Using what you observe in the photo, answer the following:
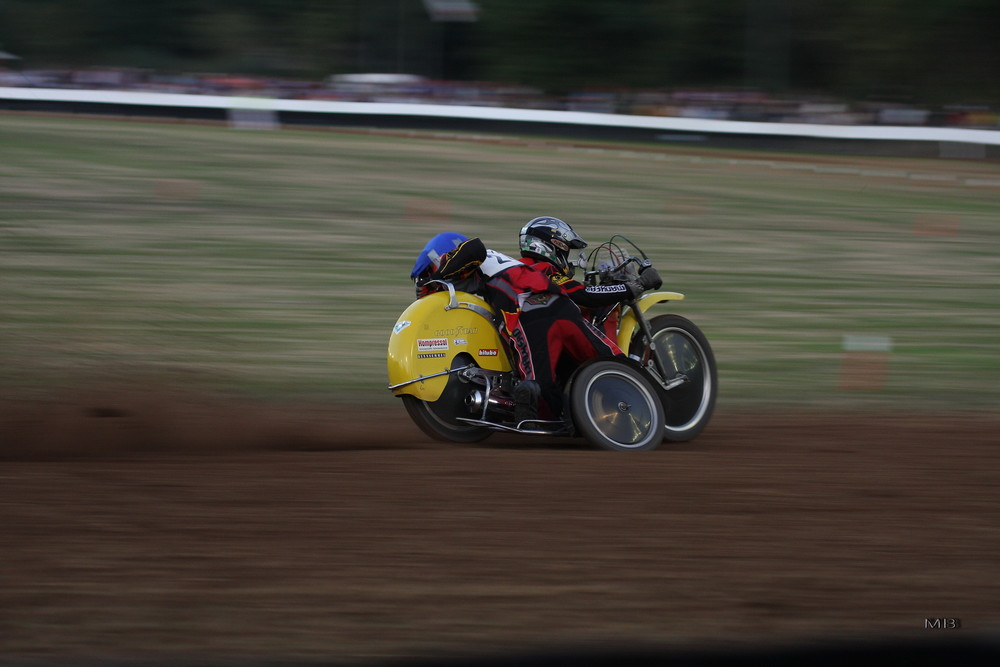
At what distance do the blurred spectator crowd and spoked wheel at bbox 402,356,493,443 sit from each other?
3419 cm

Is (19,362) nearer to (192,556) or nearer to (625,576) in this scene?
(192,556)

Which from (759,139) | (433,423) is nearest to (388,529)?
(433,423)

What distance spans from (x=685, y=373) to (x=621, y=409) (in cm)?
103

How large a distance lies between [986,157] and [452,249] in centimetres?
Result: 2907

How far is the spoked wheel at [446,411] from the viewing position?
845cm

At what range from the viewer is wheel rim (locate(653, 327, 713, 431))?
898 cm

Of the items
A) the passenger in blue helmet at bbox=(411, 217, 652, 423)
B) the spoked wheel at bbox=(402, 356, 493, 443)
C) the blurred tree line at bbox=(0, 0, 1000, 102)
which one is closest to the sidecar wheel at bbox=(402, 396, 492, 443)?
the spoked wheel at bbox=(402, 356, 493, 443)

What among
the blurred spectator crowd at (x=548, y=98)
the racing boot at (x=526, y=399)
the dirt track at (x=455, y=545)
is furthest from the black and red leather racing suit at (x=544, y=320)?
the blurred spectator crowd at (x=548, y=98)

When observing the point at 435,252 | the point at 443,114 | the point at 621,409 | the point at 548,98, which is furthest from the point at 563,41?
the point at 621,409

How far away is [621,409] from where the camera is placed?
822cm

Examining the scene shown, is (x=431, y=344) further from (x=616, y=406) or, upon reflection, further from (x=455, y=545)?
(x=455, y=545)

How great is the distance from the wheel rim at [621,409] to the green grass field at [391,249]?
9.59ft

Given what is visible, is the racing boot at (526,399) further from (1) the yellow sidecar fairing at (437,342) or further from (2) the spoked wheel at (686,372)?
(2) the spoked wheel at (686,372)

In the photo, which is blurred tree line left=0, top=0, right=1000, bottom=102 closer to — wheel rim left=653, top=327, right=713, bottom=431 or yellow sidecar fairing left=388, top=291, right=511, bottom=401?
wheel rim left=653, top=327, right=713, bottom=431
